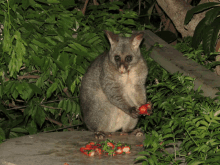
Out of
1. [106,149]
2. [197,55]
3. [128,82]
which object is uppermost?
[197,55]

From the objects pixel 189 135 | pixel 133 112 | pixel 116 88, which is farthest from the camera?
pixel 116 88

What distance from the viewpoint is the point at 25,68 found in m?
5.36

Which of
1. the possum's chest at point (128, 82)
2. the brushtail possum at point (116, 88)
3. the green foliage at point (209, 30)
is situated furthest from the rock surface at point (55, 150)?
the green foliage at point (209, 30)

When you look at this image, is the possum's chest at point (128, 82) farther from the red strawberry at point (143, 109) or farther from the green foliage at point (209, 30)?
the green foliage at point (209, 30)

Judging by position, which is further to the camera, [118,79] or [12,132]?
[12,132]

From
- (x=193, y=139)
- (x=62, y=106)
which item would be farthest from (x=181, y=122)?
(x=62, y=106)

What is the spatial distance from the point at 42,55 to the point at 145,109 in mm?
1692

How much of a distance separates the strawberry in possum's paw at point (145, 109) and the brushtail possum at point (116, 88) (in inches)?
5.9

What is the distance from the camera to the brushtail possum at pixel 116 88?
16.0 feet

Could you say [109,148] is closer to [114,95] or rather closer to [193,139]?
[114,95]

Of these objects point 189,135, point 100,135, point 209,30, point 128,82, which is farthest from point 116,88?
point 189,135

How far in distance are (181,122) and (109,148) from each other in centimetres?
134

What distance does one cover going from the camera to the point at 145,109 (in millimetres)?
4660

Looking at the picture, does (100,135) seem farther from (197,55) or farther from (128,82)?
→ (197,55)
